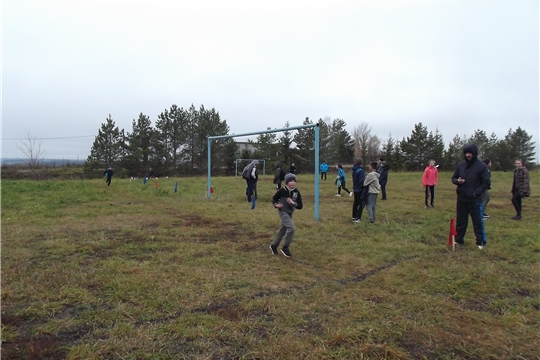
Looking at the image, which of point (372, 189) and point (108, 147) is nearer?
point (372, 189)

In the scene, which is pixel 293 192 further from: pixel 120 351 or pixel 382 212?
pixel 382 212

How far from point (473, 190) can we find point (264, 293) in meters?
4.43

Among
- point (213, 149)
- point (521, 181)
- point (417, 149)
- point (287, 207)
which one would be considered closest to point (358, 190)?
point (287, 207)

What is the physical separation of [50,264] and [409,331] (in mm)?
5004

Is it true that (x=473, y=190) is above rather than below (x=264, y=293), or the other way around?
above

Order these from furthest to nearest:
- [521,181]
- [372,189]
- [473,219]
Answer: [521,181] → [372,189] → [473,219]

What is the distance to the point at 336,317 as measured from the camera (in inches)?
147

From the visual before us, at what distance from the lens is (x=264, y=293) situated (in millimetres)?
4375

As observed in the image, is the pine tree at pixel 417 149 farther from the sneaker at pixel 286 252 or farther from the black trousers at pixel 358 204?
the sneaker at pixel 286 252

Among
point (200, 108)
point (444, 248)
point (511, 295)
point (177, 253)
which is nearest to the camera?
point (511, 295)

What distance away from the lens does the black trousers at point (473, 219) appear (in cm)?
650

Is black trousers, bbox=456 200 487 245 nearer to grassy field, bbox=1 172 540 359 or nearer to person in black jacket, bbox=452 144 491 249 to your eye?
person in black jacket, bbox=452 144 491 249

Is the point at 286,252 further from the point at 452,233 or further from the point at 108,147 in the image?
the point at 108,147

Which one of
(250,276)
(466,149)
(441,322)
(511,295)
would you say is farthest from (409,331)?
(466,149)
